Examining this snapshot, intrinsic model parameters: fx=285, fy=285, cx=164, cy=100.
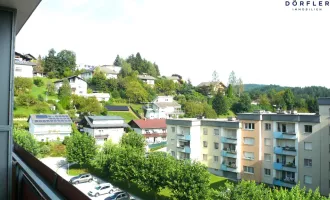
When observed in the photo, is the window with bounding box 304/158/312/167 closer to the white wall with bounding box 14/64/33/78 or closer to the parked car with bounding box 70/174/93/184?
the parked car with bounding box 70/174/93/184

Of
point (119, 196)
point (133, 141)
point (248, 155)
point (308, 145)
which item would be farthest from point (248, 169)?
point (119, 196)

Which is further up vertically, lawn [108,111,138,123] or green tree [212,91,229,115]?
green tree [212,91,229,115]

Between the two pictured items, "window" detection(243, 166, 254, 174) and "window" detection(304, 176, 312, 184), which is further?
"window" detection(243, 166, 254, 174)

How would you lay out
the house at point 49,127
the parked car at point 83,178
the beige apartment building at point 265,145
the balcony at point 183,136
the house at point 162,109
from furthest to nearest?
the house at point 162,109 < the house at point 49,127 < the balcony at point 183,136 < the beige apartment building at point 265,145 < the parked car at point 83,178

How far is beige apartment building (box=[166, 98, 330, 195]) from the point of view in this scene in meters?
6.55

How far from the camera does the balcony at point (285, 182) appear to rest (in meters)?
7.00

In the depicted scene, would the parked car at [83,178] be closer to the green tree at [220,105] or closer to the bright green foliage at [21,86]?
the bright green foliage at [21,86]

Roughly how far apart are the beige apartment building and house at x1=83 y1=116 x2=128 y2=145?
313 centimetres

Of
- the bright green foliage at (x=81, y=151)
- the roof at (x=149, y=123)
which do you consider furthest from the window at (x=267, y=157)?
the roof at (x=149, y=123)

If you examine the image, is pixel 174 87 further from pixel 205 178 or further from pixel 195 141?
→ pixel 205 178

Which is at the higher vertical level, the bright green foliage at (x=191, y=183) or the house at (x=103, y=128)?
the house at (x=103, y=128)

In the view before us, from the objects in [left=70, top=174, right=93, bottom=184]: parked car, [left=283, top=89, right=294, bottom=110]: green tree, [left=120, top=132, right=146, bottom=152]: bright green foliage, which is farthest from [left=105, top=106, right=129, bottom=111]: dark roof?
[left=283, top=89, right=294, bottom=110]: green tree

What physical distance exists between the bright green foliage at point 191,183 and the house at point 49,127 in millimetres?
6825

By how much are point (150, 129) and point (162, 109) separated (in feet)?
11.9
